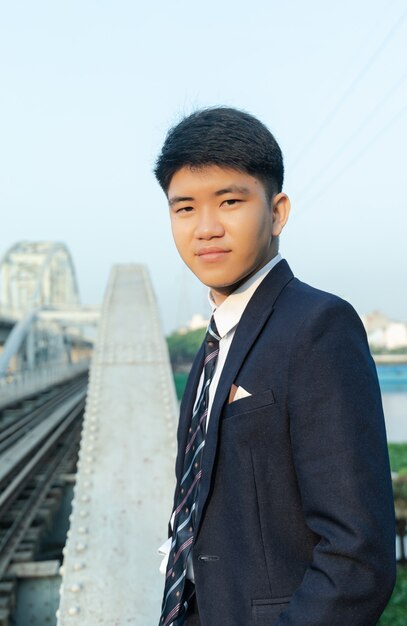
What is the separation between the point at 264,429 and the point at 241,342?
0.70ft

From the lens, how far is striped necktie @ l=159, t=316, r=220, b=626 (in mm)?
1445

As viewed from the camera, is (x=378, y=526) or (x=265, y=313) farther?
(x=265, y=313)

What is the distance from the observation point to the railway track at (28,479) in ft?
19.7

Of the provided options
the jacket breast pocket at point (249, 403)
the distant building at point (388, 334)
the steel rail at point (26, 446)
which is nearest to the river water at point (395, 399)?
the steel rail at point (26, 446)

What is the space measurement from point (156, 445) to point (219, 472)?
11.7 feet

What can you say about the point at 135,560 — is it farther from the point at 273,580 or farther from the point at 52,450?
the point at 52,450

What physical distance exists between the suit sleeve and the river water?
2170cm

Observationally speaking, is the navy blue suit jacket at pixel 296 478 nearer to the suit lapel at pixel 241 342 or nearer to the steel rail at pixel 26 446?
the suit lapel at pixel 241 342

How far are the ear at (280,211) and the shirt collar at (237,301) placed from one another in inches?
2.6

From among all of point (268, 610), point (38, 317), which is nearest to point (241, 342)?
point (268, 610)

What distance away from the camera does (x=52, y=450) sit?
510 inches

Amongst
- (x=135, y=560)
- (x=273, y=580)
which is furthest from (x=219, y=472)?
(x=135, y=560)

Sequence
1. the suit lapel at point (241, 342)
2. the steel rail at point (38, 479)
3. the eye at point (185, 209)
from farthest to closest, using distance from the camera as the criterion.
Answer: the steel rail at point (38, 479), the eye at point (185, 209), the suit lapel at point (241, 342)

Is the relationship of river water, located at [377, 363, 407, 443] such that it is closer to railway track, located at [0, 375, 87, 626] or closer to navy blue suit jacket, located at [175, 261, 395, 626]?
railway track, located at [0, 375, 87, 626]
